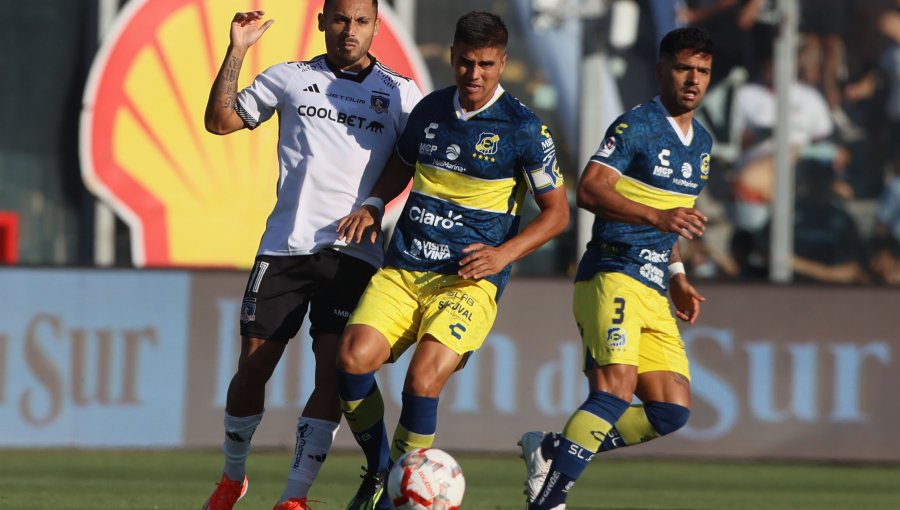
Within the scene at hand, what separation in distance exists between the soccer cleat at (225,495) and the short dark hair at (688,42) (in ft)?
9.39

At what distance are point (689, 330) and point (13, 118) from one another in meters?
6.67

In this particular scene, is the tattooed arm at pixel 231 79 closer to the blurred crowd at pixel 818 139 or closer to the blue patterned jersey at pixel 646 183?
the blue patterned jersey at pixel 646 183

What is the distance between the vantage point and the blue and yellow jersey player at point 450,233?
6660 millimetres

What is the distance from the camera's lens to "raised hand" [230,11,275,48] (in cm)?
691

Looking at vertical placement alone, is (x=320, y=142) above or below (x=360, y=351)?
above

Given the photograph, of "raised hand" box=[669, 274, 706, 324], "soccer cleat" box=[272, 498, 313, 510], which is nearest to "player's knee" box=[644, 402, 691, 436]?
"raised hand" box=[669, 274, 706, 324]

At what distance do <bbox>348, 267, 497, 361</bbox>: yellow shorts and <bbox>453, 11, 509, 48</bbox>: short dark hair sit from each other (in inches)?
41.2

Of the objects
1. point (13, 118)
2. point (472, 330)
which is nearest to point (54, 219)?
point (13, 118)

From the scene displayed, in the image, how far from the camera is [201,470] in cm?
1033

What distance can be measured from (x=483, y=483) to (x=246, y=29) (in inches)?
157

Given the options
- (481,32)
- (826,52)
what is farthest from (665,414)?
(826,52)

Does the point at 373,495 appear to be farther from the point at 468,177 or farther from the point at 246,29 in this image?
the point at 246,29

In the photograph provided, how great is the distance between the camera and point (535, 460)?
7.69 m

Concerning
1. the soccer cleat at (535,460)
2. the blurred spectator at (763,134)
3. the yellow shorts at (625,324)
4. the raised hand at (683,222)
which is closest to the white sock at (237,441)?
the soccer cleat at (535,460)
